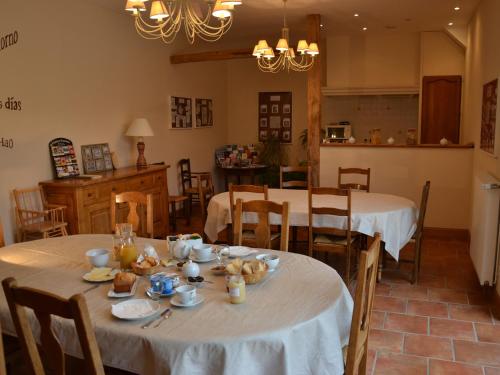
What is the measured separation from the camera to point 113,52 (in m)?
5.84

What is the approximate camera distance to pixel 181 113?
7.52m

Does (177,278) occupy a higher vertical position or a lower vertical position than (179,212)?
higher

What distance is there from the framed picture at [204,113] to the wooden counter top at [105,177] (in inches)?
88.0

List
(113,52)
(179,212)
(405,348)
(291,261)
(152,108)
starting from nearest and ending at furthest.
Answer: (291,261)
(405,348)
(113,52)
(152,108)
(179,212)

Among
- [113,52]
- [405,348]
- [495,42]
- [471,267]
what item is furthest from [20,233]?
[495,42]

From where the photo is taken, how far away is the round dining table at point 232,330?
1.66 meters

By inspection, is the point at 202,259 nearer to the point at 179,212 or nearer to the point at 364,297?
the point at 364,297

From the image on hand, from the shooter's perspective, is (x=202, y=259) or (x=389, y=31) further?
(x=389, y=31)

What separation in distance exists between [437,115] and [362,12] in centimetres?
254

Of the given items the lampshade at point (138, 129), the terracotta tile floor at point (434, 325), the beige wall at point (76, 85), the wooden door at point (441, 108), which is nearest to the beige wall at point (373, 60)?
the wooden door at point (441, 108)

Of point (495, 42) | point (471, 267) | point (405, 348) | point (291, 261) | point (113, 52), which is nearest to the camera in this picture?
point (291, 261)

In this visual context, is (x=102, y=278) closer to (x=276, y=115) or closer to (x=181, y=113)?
(x=181, y=113)

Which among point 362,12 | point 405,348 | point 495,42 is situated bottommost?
point 405,348

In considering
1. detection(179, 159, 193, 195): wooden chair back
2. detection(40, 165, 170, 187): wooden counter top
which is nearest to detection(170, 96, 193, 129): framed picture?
detection(179, 159, 193, 195): wooden chair back
